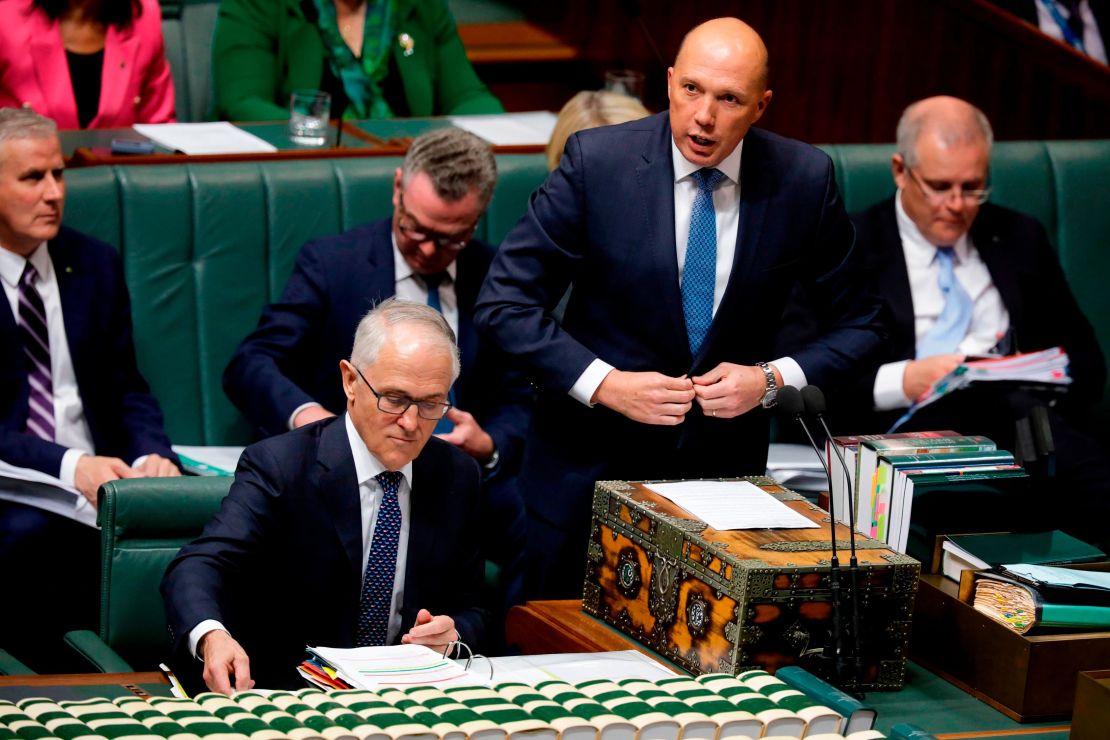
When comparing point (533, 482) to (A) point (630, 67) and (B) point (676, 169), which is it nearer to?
(B) point (676, 169)

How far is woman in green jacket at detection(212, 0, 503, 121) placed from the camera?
4.68 meters

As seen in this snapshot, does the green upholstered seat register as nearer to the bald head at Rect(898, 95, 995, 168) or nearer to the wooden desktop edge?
the wooden desktop edge

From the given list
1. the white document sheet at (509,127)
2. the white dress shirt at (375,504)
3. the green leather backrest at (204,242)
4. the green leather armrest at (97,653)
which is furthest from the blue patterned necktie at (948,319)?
the green leather armrest at (97,653)

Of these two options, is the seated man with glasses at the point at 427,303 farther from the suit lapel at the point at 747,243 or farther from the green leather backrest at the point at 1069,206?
the green leather backrest at the point at 1069,206

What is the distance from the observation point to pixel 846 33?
5.15 meters

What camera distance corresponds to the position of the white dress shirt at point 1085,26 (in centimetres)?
538

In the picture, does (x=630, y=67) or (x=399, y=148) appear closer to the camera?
(x=399, y=148)

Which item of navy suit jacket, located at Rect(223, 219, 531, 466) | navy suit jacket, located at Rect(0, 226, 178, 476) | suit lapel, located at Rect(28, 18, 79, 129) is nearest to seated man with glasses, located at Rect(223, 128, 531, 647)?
navy suit jacket, located at Rect(223, 219, 531, 466)

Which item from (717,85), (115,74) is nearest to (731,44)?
(717,85)

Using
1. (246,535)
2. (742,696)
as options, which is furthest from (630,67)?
(742,696)

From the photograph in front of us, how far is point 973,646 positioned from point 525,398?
1.52 metres

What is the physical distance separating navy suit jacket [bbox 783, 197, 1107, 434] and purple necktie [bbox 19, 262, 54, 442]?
1.80 metres

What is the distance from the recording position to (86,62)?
439cm

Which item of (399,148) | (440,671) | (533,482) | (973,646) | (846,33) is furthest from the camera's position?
(846,33)
